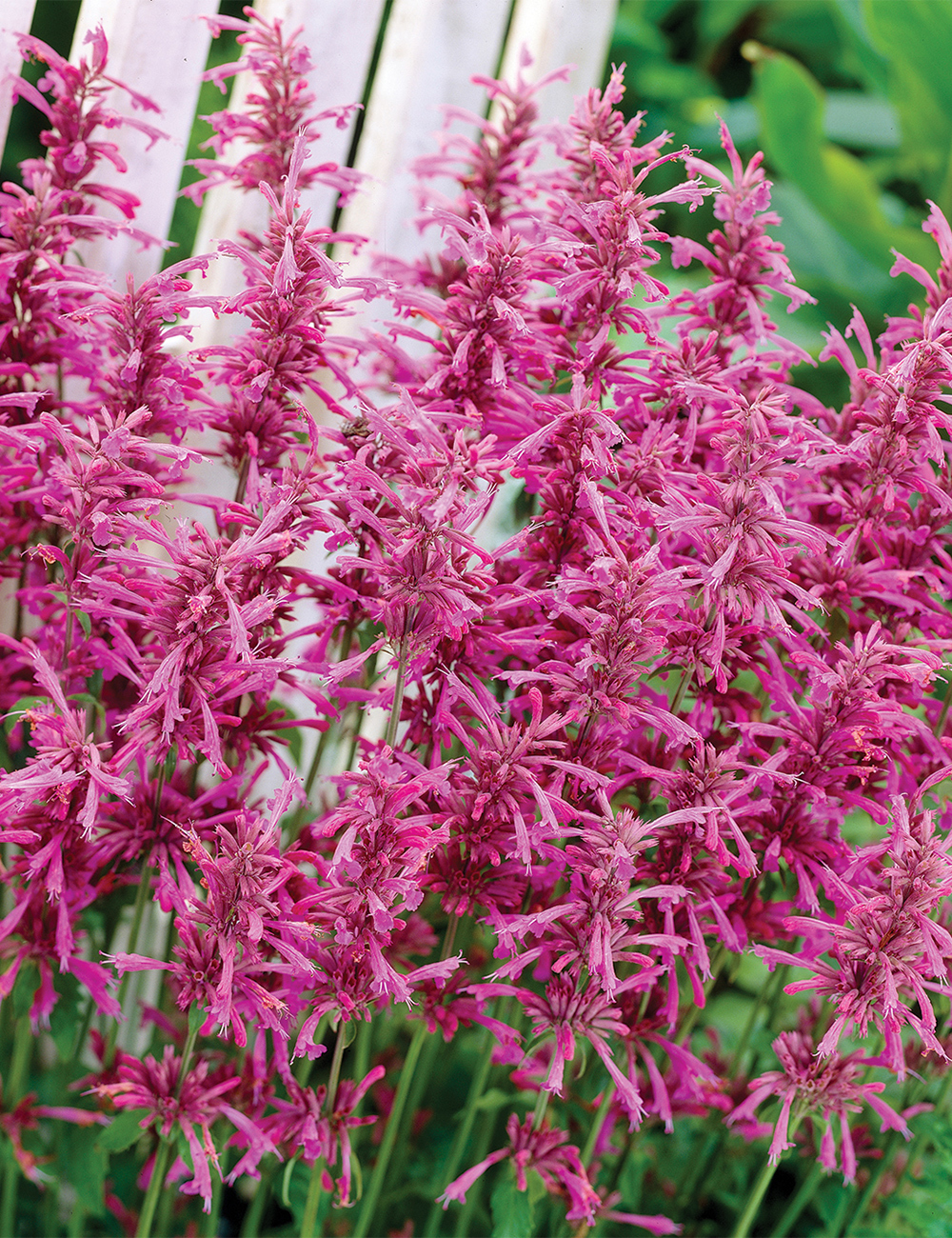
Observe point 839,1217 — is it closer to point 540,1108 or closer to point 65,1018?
point 540,1108

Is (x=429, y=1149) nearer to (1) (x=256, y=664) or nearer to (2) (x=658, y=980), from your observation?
(2) (x=658, y=980)

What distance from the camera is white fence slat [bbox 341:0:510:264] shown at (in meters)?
1.53

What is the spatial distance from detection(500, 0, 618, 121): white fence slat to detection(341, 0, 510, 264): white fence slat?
86 mm

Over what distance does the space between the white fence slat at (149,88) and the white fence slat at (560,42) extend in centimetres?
56

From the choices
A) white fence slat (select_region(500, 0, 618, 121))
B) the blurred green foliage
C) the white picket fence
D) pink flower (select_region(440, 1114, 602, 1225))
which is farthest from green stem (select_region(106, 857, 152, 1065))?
the blurred green foliage

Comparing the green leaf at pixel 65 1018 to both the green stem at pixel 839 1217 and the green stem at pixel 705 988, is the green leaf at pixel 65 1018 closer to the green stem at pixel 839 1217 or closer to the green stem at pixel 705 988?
the green stem at pixel 705 988

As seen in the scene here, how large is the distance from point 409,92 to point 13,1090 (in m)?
1.34

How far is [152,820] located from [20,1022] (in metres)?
0.31

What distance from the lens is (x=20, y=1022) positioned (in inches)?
41.7

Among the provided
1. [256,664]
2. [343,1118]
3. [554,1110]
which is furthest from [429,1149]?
[256,664]

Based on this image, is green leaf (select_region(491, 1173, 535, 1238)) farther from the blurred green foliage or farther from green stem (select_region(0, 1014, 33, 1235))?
the blurred green foliage

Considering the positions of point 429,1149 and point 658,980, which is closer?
point 658,980

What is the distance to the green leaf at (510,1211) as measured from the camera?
93cm

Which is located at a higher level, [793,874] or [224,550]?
[224,550]
